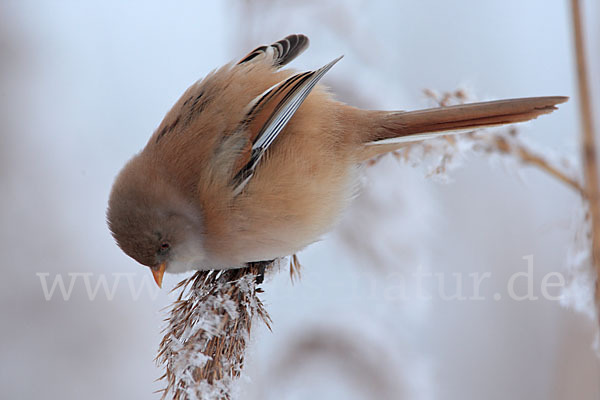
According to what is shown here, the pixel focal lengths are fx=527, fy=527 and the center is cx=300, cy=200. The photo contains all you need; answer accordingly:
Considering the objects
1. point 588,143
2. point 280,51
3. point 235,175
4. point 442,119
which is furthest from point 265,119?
point 588,143

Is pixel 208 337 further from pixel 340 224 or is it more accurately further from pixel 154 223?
pixel 340 224

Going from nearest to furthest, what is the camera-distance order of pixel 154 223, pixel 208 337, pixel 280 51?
pixel 208 337
pixel 154 223
pixel 280 51

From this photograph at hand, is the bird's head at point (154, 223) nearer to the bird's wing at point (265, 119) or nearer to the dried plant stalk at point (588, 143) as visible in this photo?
the bird's wing at point (265, 119)

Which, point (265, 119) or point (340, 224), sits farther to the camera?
point (340, 224)

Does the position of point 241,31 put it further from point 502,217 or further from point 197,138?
point 502,217

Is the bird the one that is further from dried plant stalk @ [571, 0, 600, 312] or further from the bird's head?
dried plant stalk @ [571, 0, 600, 312]

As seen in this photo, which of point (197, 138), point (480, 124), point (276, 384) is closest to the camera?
point (480, 124)

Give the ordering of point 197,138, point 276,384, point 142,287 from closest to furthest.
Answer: point 197,138 → point 276,384 → point 142,287

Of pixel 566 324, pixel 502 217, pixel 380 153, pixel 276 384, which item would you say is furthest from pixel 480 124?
pixel 502 217
